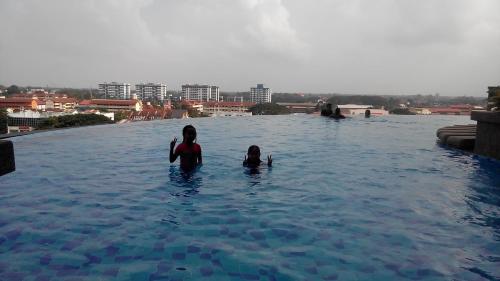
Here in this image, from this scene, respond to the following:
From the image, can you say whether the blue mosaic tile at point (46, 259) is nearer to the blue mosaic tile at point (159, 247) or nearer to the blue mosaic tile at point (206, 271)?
the blue mosaic tile at point (159, 247)

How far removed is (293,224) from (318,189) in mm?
2238

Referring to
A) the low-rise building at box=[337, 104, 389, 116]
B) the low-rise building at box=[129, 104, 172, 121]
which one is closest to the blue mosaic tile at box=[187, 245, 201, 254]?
the low-rise building at box=[337, 104, 389, 116]

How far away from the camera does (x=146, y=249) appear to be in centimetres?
466

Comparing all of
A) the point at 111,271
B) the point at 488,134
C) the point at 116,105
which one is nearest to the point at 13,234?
the point at 111,271

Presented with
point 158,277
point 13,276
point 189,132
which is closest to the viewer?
point 13,276

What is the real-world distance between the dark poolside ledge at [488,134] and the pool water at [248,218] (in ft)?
1.45

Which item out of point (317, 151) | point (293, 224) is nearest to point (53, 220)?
point (293, 224)

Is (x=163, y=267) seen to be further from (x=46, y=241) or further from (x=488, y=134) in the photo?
(x=488, y=134)

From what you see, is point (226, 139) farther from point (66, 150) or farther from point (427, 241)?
point (427, 241)

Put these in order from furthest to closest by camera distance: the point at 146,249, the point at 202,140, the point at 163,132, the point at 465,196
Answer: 1. the point at 163,132
2. the point at 202,140
3. the point at 465,196
4. the point at 146,249

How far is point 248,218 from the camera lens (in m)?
5.84

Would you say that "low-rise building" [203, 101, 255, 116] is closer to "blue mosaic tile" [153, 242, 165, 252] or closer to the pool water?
the pool water

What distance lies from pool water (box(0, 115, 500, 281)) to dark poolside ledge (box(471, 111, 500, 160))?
0.44 metres

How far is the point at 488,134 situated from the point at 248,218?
8464 millimetres
